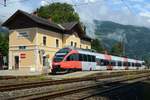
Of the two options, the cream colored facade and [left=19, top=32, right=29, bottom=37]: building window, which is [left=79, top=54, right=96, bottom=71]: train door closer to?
the cream colored facade

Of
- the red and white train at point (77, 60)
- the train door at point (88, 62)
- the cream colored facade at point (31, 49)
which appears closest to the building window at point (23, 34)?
the cream colored facade at point (31, 49)

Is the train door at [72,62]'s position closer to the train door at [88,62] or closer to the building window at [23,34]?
the train door at [88,62]

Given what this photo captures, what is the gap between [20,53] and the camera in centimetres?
5616

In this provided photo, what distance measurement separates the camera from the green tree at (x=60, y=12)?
80.3 metres

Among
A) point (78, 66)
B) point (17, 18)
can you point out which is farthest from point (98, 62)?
point (17, 18)

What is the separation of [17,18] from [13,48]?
4.65 meters

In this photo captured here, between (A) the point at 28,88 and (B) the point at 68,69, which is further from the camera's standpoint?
(B) the point at 68,69

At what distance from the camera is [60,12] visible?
80.6 meters

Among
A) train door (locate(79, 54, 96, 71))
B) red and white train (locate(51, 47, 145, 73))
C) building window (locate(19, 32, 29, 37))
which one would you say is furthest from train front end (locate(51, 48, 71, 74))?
building window (locate(19, 32, 29, 37))

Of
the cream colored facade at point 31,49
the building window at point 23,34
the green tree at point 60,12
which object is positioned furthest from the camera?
the green tree at point 60,12

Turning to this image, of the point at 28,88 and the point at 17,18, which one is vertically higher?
the point at 17,18

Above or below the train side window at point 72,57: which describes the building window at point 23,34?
above

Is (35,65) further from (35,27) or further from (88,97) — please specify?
(88,97)

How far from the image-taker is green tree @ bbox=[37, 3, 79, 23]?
80.3 m
